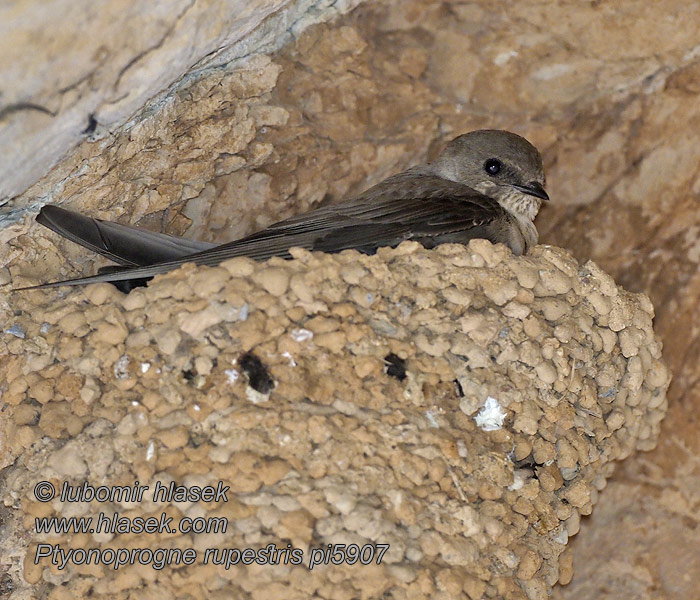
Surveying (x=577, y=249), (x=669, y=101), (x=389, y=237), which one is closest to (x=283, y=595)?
(x=389, y=237)

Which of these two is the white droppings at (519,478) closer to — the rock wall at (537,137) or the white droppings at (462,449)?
the white droppings at (462,449)

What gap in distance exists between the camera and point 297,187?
15.2ft

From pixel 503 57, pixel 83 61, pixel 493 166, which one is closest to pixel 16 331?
pixel 83 61

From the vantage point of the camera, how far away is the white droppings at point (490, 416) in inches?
137

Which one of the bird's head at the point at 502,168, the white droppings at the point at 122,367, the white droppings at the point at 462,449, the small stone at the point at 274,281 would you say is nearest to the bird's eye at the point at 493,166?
the bird's head at the point at 502,168

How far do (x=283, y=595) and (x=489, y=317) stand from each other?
121 centimetres

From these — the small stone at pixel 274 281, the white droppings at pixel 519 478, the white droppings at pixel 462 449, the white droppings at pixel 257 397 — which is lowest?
the white droppings at pixel 519 478

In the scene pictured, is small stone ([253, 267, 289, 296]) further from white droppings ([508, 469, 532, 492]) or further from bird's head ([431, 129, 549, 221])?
bird's head ([431, 129, 549, 221])

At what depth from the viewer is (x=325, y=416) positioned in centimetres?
325

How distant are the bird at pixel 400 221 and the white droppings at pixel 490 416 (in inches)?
30.0

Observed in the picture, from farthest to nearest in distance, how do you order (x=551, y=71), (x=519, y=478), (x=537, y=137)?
(x=537, y=137) < (x=551, y=71) < (x=519, y=478)

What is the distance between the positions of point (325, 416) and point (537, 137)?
2145mm

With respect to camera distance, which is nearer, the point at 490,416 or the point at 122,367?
the point at 122,367

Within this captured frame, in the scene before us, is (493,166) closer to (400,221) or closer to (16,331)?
(400,221)
